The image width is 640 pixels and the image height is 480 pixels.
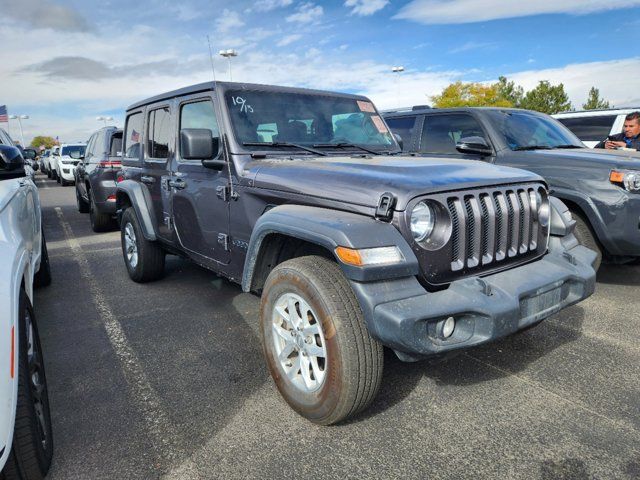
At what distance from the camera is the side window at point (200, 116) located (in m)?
3.46

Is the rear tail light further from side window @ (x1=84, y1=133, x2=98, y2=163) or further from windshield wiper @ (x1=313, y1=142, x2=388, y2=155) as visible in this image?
windshield wiper @ (x1=313, y1=142, x2=388, y2=155)

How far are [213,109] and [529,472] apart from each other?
302 centimetres

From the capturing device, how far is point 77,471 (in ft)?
7.15

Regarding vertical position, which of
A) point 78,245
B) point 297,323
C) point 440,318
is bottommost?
point 78,245

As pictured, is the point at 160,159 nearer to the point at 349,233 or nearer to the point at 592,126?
the point at 349,233

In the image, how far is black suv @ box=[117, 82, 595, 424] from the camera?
2168 millimetres

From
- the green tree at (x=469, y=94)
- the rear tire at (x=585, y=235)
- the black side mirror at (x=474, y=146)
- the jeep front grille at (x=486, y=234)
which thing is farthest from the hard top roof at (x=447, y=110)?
the green tree at (x=469, y=94)

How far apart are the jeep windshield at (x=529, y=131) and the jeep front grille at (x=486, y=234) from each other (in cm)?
264

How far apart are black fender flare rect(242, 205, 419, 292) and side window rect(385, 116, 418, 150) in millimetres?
3845

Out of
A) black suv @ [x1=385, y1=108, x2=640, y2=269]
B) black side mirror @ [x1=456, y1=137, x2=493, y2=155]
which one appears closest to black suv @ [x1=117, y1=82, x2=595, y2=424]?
black suv @ [x1=385, y1=108, x2=640, y2=269]

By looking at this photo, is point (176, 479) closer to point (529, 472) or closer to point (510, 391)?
point (529, 472)

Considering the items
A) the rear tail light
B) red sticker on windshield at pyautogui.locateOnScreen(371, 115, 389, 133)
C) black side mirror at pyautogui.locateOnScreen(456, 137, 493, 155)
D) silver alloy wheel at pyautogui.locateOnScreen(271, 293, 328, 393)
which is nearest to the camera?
silver alloy wheel at pyautogui.locateOnScreen(271, 293, 328, 393)

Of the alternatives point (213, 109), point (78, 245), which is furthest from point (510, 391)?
point (78, 245)

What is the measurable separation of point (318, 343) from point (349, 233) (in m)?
0.65
